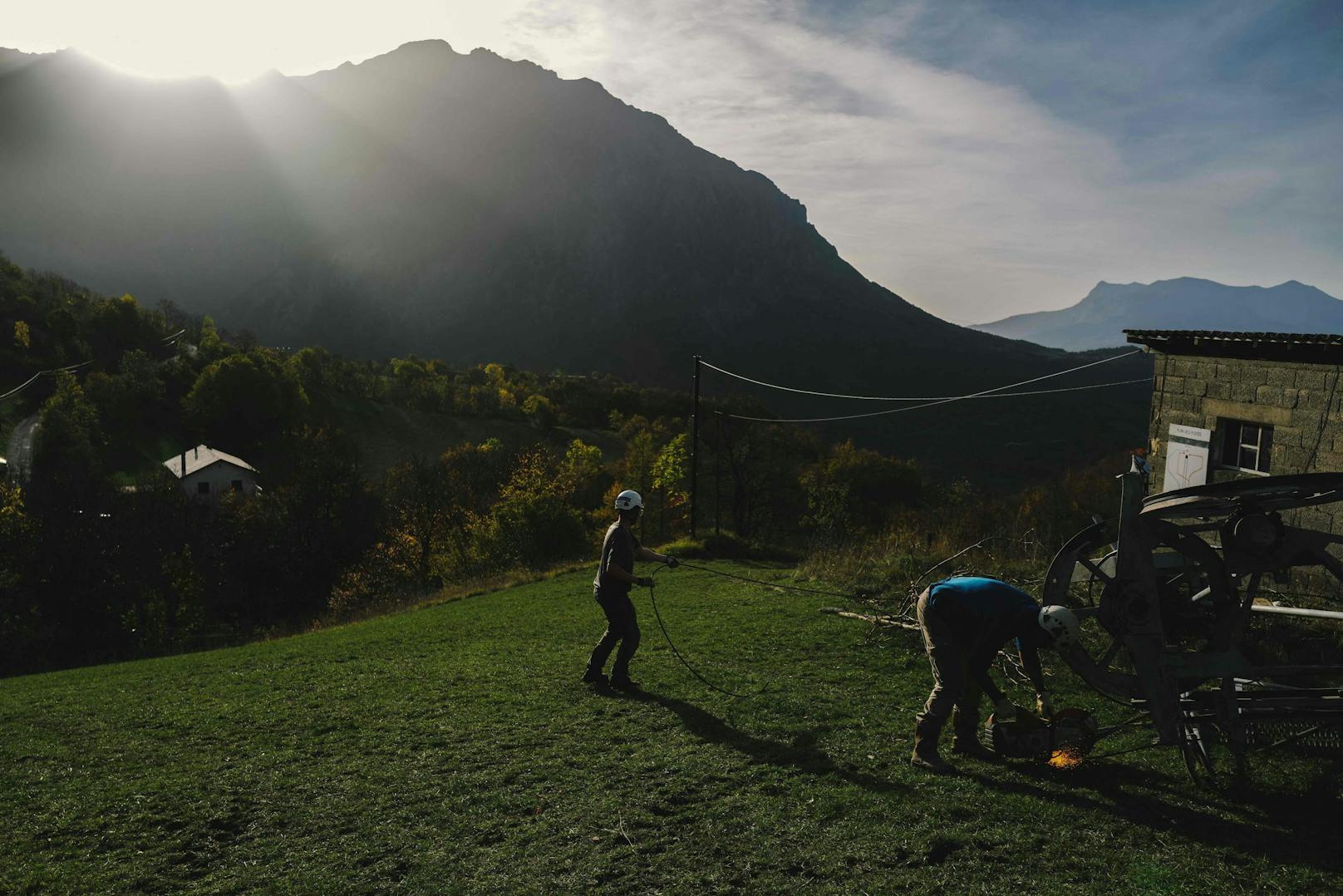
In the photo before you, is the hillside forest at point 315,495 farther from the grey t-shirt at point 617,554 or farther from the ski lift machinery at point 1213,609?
the ski lift machinery at point 1213,609

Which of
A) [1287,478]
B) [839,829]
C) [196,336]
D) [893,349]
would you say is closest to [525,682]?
[839,829]

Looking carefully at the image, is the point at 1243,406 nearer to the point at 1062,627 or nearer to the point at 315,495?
the point at 1062,627

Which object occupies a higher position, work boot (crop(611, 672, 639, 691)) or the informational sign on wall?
the informational sign on wall

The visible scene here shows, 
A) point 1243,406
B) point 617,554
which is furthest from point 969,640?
point 1243,406

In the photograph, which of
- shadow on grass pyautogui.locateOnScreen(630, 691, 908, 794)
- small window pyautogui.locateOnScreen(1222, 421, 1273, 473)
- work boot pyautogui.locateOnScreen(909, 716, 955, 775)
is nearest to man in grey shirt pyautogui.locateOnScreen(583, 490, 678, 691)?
shadow on grass pyautogui.locateOnScreen(630, 691, 908, 794)

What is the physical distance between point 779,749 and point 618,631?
9.41 feet

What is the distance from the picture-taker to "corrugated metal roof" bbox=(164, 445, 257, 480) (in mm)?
80875

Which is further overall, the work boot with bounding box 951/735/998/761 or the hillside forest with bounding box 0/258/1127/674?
the hillside forest with bounding box 0/258/1127/674

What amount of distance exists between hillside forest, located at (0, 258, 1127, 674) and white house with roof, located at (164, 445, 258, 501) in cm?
297

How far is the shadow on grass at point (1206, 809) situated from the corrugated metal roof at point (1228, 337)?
41.0 feet

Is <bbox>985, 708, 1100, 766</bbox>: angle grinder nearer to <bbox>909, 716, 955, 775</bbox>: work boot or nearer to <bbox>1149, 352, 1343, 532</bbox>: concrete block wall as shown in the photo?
<bbox>909, 716, 955, 775</bbox>: work boot

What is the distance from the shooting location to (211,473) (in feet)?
266

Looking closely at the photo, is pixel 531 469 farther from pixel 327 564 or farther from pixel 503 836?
pixel 503 836

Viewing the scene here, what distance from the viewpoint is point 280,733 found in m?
9.89
